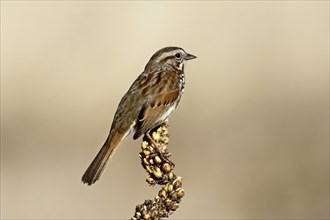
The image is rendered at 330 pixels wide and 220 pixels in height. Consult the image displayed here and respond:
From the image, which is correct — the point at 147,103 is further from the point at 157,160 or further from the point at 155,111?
the point at 157,160

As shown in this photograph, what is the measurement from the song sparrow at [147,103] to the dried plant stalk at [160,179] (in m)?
1.10

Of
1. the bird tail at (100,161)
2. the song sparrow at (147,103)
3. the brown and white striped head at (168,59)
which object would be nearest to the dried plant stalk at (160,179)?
the bird tail at (100,161)

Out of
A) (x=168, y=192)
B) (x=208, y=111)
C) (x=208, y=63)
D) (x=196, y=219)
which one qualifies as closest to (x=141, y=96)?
(x=168, y=192)

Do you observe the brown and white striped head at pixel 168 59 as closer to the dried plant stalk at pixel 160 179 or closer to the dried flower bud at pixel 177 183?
the dried plant stalk at pixel 160 179

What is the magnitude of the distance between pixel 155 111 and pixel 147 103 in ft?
0.64

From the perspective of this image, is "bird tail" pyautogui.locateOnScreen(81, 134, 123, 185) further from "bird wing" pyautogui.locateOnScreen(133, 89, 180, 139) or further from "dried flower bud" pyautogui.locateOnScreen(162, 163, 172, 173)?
"dried flower bud" pyautogui.locateOnScreen(162, 163, 172, 173)

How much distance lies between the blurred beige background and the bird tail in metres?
5.57

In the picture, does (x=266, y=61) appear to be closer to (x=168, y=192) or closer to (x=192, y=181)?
(x=192, y=181)

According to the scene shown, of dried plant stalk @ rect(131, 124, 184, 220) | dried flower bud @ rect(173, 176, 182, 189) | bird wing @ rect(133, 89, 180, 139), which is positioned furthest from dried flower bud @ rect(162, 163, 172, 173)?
bird wing @ rect(133, 89, 180, 139)

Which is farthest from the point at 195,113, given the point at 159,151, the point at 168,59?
the point at 159,151

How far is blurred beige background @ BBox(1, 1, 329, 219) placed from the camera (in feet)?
40.1

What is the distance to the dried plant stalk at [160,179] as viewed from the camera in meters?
4.10

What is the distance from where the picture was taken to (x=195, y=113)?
13.4 m

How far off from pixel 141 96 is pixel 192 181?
603cm
